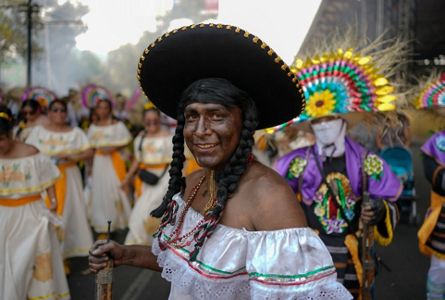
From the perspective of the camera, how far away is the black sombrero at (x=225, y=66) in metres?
1.86

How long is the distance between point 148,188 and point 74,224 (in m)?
1.09

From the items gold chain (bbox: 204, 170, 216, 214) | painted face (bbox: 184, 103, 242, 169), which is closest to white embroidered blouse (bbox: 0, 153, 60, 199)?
gold chain (bbox: 204, 170, 216, 214)

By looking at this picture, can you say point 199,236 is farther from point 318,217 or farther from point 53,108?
point 53,108

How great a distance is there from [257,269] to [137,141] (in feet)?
17.4

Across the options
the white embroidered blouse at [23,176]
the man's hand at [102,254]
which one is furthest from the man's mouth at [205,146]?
the white embroidered blouse at [23,176]

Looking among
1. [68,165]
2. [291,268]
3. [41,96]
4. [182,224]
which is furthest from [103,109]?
[291,268]

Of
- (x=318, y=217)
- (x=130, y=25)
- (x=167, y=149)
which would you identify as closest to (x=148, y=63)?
(x=318, y=217)

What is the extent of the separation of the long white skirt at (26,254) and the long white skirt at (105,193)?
2.92m

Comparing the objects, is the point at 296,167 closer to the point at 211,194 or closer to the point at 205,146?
the point at 211,194

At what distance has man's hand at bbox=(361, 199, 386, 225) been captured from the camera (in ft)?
10.5

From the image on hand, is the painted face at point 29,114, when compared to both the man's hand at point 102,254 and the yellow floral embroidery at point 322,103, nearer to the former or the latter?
Result: the yellow floral embroidery at point 322,103

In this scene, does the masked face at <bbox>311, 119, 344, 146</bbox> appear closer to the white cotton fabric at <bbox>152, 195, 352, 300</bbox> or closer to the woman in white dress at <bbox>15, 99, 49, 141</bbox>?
the white cotton fabric at <bbox>152, 195, 352, 300</bbox>

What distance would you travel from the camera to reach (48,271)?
4.47 meters

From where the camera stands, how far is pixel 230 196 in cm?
195
